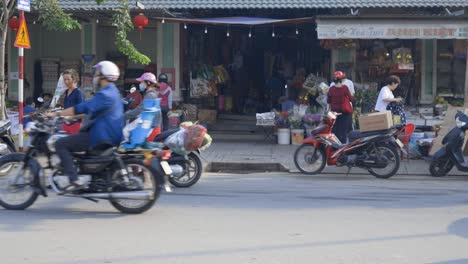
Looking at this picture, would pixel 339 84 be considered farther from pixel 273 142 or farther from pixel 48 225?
pixel 48 225

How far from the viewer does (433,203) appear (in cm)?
1016

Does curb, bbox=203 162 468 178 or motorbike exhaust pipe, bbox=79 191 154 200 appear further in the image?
curb, bbox=203 162 468 178

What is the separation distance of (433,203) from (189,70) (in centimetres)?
985

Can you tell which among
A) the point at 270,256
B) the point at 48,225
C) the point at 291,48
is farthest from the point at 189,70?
the point at 270,256

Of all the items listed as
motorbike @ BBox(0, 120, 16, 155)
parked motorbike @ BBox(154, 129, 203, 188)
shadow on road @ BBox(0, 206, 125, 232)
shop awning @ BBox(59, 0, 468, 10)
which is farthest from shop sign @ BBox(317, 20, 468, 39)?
shadow on road @ BBox(0, 206, 125, 232)

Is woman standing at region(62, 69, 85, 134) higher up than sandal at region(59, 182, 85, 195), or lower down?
higher up

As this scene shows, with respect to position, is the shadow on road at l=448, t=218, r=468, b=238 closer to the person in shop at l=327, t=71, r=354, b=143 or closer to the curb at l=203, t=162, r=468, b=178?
the curb at l=203, t=162, r=468, b=178

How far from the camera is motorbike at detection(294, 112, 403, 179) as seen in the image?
42.0 ft

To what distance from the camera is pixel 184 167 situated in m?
11.2

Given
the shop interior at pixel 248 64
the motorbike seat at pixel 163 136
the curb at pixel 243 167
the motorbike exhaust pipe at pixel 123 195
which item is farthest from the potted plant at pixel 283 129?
the motorbike exhaust pipe at pixel 123 195

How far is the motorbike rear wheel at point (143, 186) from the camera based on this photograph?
8758 mm

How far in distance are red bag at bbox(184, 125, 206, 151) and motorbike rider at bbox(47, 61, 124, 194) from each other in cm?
204

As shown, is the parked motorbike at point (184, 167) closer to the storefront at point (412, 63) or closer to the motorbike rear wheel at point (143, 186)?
the motorbike rear wheel at point (143, 186)

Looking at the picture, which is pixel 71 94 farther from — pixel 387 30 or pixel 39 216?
pixel 387 30
